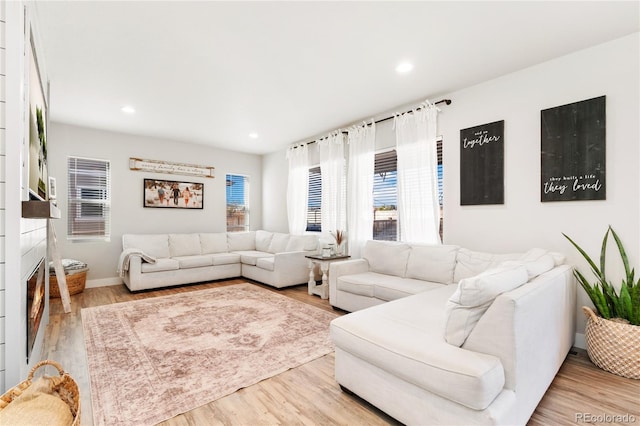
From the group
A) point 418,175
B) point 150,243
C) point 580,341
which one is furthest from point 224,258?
point 580,341

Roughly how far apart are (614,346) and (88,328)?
181 inches

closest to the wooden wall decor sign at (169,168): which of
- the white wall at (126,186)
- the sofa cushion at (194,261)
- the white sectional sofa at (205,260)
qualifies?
the white wall at (126,186)

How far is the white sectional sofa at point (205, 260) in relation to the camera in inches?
185

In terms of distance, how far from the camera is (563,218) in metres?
2.77

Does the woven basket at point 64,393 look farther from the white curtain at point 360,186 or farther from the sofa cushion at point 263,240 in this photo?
the sofa cushion at point 263,240

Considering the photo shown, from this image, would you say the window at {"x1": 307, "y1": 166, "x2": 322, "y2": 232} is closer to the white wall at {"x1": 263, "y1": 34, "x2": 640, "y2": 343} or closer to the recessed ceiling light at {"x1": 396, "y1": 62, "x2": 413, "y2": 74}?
the white wall at {"x1": 263, "y1": 34, "x2": 640, "y2": 343}

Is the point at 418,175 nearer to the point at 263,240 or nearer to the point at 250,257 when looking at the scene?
the point at 250,257

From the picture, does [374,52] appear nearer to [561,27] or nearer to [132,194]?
[561,27]

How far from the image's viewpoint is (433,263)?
3.31 m

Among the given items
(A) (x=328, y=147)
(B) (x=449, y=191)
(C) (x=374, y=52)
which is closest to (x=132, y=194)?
(A) (x=328, y=147)

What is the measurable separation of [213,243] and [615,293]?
18.3 feet

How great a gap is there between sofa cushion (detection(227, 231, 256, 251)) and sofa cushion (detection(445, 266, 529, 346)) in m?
5.08

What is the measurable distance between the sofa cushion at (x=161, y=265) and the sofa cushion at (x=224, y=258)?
626 millimetres

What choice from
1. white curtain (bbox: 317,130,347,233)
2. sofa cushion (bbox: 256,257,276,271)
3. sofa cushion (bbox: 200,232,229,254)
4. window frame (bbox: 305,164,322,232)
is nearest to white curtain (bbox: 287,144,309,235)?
window frame (bbox: 305,164,322,232)
